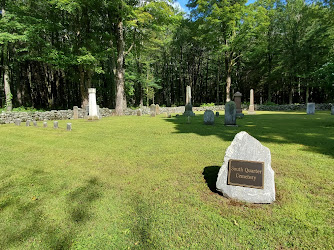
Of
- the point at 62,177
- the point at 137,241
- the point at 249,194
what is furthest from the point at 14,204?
the point at 249,194

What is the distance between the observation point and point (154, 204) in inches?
130

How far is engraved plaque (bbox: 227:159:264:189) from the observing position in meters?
3.26

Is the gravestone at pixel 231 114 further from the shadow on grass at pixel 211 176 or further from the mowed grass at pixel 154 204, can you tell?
the shadow on grass at pixel 211 176

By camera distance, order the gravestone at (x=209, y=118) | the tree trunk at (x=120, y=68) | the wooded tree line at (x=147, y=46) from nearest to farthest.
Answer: the gravestone at (x=209, y=118) < the wooded tree line at (x=147, y=46) < the tree trunk at (x=120, y=68)

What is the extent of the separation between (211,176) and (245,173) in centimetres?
105

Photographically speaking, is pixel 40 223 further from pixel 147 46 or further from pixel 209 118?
pixel 147 46

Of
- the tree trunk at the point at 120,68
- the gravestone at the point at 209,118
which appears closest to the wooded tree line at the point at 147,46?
the tree trunk at the point at 120,68

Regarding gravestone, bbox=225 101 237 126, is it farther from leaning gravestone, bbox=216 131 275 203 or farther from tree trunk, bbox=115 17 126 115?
tree trunk, bbox=115 17 126 115

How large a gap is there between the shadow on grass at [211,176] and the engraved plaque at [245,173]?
0.50 metres

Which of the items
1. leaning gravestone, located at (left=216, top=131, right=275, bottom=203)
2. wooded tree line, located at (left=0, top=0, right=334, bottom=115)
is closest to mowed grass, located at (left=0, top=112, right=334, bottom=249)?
leaning gravestone, located at (left=216, top=131, right=275, bottom=203)

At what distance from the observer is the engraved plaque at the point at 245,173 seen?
3.26 meters

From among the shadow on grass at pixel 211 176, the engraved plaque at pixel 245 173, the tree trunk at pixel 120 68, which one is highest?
the tree trunk at pixel 120 68

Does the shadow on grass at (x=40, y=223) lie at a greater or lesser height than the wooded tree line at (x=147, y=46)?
lesser

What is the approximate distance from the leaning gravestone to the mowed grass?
0.16 metres
